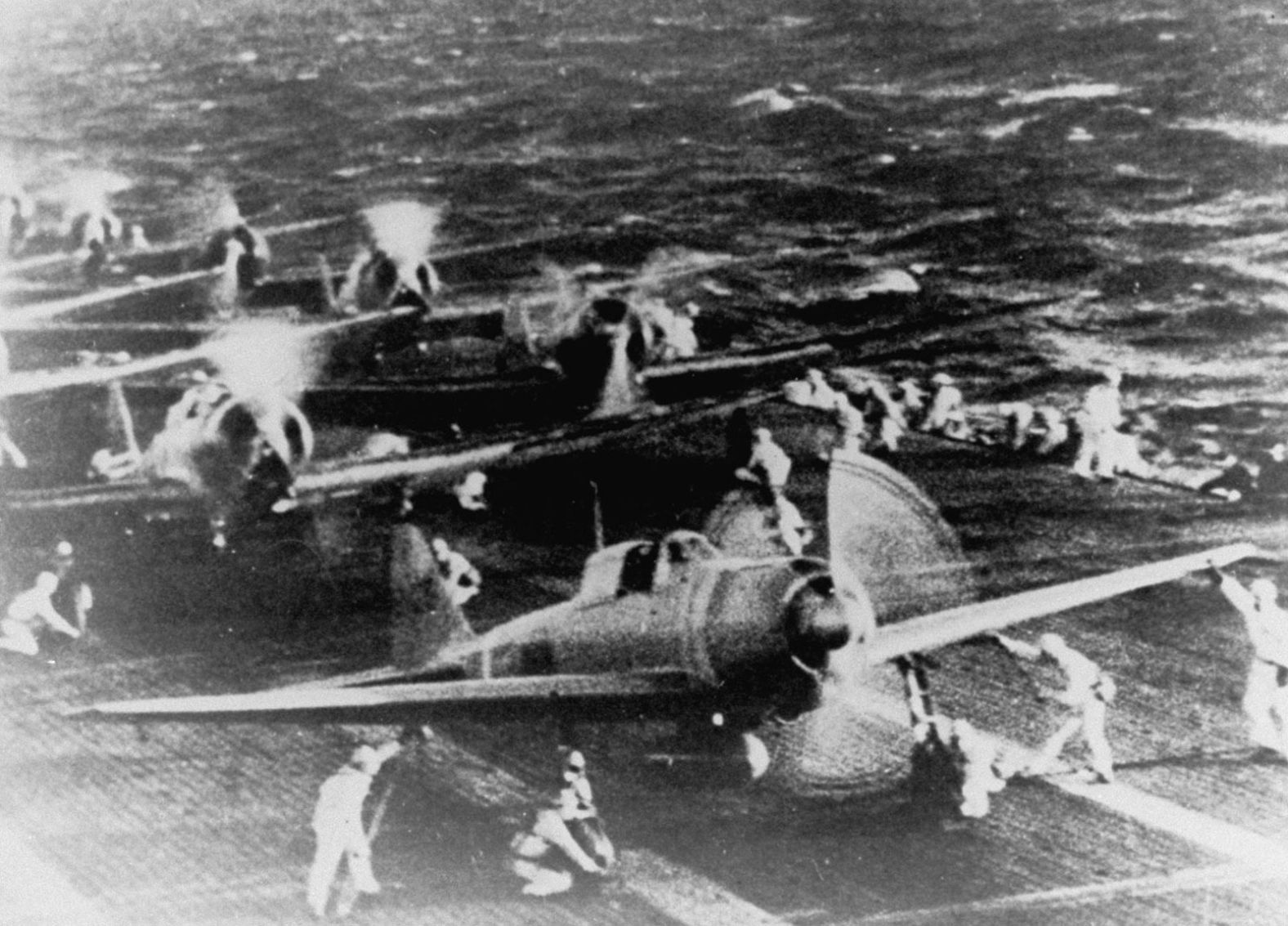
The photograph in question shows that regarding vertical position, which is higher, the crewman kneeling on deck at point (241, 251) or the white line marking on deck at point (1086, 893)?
the crewman kneeling on deck at point (241, 251)

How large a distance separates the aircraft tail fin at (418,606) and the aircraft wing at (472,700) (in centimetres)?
35

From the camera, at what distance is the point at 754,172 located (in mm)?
8812

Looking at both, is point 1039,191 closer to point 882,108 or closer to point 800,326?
point 882,108

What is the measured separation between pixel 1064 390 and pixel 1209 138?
187 centimetres

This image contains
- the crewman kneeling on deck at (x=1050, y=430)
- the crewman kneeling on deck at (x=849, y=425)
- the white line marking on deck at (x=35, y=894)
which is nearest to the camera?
the white line marking on deck at (x=35, y=894)

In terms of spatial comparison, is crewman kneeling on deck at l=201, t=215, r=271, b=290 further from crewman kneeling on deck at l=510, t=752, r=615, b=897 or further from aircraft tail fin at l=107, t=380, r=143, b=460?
crewman kneeling on deck at l=510, t=752, r=615, b=897

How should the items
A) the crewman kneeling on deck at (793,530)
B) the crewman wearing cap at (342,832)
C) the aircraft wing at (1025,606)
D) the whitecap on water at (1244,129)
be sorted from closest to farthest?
the crewman wearing cap at (342,832) → the aircraft wing at (1025,606) → the whitecap on water at (1244,129) → the crewman kneeling on deck at (793,530)

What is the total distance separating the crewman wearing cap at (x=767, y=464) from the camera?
8.90 m

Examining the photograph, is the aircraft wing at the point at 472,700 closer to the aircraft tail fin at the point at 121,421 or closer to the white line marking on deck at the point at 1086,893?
the white line marking on deck at the point at 1086,893

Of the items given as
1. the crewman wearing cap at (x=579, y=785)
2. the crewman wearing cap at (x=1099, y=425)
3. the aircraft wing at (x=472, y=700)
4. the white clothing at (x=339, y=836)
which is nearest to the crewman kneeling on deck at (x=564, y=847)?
the crewman wearing cap at (x=579, y=785)

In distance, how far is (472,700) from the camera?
7348 millimetres

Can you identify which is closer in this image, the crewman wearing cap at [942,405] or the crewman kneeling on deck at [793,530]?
the crewman kneeling on deck at [793,530]

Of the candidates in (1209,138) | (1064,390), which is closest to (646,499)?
(1064,390)

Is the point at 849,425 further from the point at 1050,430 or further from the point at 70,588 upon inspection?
the point at 70,588
